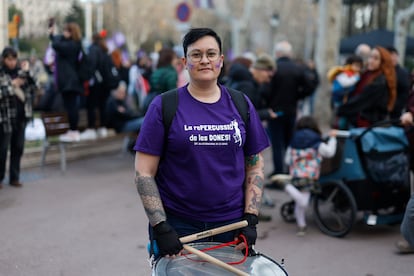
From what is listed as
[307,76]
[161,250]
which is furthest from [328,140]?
[161,250]

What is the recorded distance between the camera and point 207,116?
9.79 feet

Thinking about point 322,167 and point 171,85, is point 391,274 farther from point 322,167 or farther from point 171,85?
point 171,85

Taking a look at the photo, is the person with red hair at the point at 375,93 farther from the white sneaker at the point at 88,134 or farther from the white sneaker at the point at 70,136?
the white sneaker at the point at 88,134

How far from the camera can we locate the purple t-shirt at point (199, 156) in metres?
2.95

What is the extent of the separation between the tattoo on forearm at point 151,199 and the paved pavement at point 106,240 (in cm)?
218

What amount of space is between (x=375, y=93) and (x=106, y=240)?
136 inches

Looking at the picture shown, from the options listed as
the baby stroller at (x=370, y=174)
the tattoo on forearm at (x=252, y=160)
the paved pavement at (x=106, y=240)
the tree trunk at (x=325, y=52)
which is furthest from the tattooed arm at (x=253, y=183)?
the tree trunk at (x=325, y=52)

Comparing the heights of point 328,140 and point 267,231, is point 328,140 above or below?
above

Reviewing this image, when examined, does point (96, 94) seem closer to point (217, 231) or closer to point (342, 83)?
point (342, 83)

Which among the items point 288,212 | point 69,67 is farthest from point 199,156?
point 69,67

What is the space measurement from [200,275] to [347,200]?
384 centimetres

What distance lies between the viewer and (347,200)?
20.3 ft

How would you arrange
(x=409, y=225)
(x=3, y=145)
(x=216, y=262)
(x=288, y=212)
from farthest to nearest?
(x=3, y=145) < (x=288, y=212) < (x=409, y=225) < (x=216, y=262)

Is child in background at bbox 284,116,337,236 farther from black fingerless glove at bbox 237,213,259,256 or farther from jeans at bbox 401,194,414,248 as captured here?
black fingerless glove at bbox 237,213,259,256
